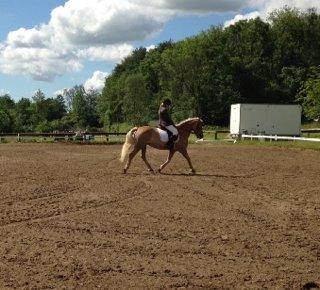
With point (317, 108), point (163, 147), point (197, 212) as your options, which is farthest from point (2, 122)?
point (197, 212)

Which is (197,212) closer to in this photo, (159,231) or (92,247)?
(159,231)

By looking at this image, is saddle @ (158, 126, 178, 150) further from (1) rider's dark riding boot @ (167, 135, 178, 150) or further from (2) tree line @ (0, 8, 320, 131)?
(2) tree line @ (0, 8, 320, 131)

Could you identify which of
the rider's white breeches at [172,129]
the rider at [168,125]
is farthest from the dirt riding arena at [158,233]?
the rider's white breeches at [172,129]

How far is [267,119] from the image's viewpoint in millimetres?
51719

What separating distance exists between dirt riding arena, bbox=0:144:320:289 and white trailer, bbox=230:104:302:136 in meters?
34.7

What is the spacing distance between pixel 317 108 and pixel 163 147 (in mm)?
35558

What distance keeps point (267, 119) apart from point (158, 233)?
44.1 meters

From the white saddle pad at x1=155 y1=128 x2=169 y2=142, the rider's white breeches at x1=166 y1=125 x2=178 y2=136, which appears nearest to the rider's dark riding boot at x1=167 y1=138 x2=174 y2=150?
the white saddle pad at x1=155 y1=128 x2=169 y2=142

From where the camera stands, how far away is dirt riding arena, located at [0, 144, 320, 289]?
6.69 meters

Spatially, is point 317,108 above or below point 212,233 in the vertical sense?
above

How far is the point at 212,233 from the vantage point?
8992 millimetres

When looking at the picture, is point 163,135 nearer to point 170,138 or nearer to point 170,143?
point 170,138

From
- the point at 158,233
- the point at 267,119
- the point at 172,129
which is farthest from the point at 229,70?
the point at 158,233

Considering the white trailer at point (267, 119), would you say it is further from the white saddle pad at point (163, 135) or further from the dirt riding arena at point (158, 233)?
the dirt riding arena at point (158, 233)
